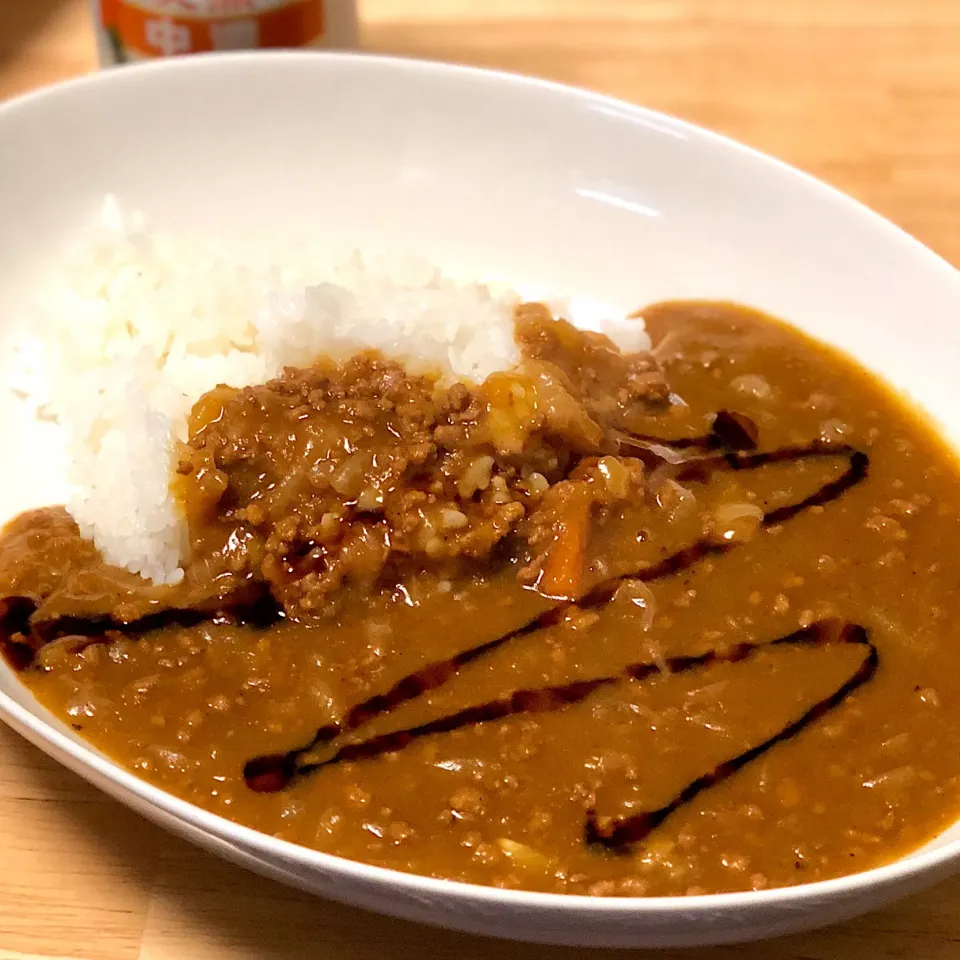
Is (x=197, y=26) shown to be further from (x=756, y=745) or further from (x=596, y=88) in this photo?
(x=756, y=745)

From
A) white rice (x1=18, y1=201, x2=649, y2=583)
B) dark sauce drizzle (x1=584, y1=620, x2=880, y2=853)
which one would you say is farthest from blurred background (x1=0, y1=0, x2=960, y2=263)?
dark sauce drizzle (x1=584, y1=620, x2=880, y2=853)

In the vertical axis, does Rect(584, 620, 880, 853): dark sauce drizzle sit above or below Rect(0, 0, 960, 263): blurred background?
below

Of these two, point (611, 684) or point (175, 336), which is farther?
point (175, 336)

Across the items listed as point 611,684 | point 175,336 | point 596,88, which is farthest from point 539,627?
point 596,88

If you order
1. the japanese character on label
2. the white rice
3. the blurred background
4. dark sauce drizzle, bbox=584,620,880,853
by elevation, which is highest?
the japanese character on label

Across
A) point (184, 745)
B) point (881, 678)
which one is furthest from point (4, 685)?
point (881, 678)

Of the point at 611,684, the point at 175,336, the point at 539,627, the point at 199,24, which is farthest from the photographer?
the point at 199,24

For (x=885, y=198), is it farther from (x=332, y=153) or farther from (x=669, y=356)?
(x=332, y=153)

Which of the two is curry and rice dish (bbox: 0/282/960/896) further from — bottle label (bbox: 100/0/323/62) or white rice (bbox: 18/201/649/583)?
bottle label (bbox: 100/0/323/62)
